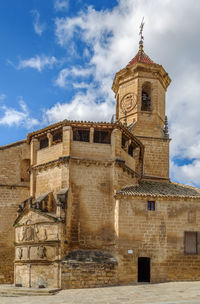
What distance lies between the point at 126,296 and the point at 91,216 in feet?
17.1

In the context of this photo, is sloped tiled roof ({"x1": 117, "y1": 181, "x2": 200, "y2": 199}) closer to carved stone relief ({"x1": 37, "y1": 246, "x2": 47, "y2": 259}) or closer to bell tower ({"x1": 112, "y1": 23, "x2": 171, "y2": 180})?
bell tower ({"x1": 112, "y1": 23, "x2": 171, "y2": 180})

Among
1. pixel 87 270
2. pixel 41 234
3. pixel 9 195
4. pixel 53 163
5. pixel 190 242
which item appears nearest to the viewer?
pixel 87 270

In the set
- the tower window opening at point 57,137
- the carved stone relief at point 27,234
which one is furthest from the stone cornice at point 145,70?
the carved stone relief at point 27,234

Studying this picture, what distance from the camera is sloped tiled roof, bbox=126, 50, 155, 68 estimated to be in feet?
89.2

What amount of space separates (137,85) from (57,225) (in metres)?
12.9

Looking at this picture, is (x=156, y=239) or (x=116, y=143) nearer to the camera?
(x=156, y=239)

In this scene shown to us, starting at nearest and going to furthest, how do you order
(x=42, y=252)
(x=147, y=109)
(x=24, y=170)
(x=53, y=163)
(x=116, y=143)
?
1. (x=42, y=252)
2. (x=53, y=163)
3. (x=116, y=143)
4. (x=24, y=170)
5. (x=147, y=109)

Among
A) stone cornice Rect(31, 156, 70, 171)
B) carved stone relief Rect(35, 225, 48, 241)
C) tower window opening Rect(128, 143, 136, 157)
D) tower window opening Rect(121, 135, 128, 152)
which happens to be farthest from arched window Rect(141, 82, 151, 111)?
carved stone relief Rect(35, 225, 48, 241)

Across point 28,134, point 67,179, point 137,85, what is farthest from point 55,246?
point 137,85

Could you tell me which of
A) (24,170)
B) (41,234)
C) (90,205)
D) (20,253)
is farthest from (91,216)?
(24,170)

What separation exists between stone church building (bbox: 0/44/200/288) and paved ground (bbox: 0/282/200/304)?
133 cm

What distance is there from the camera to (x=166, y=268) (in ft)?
61.5

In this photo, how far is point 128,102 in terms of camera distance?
26.3 m

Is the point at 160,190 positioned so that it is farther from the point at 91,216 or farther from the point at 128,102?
the point at 128,102
